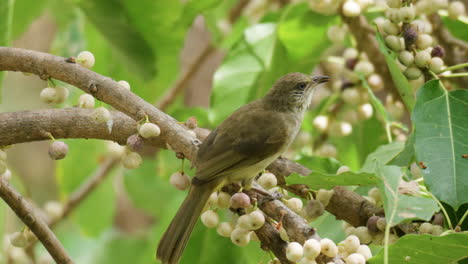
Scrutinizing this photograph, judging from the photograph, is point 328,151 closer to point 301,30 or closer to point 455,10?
point 301,30

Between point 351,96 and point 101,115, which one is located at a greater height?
point 101,115

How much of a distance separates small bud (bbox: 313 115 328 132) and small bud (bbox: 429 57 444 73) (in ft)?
2.93

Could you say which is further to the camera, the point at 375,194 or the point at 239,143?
the point at 239,143

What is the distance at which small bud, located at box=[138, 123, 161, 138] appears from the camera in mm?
2207

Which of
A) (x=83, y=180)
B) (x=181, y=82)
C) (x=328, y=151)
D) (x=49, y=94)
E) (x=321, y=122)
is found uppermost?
(x=49, y=94)

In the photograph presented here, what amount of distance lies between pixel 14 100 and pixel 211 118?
26.8 ft

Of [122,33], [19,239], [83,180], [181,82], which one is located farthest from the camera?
[181,82]

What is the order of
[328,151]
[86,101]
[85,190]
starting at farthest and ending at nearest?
[85,190] → [328,151] → [86,101]

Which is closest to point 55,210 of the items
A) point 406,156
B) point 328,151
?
point 328,151

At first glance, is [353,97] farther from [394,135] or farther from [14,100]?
[14,100]

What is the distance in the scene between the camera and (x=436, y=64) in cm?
282


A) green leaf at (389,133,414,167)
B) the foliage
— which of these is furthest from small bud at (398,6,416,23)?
green leaf at (389,133,414,167)

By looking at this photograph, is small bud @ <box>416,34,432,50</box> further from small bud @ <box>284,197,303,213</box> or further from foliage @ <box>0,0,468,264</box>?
small bud @ <box>284,197,303,213</box>

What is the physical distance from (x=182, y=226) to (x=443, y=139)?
3.28ft
